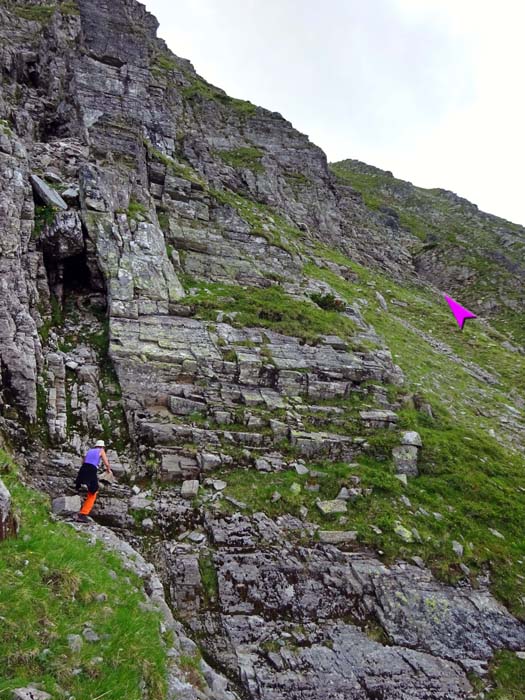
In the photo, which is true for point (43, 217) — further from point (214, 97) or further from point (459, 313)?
point (214, 97)

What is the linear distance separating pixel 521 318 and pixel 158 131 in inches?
1513

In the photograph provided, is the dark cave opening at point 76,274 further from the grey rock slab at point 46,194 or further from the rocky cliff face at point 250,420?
the grey rock slab at point 46,194

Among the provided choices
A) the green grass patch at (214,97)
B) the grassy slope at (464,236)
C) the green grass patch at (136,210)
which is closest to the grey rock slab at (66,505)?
the green grass patch at (136,210)

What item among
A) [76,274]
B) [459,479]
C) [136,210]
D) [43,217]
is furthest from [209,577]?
[136,210]

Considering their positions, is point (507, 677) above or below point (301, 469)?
below

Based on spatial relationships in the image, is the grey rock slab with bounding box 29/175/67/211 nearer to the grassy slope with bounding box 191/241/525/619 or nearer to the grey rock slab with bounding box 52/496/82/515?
the grassy slope with bounding box 191/241/525/619

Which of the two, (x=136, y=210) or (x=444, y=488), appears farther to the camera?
(x=136, y=210)

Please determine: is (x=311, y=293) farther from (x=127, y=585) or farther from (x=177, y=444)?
(x=127, y=585)

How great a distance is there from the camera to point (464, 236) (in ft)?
199

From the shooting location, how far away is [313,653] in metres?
8.48

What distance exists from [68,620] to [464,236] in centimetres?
6662

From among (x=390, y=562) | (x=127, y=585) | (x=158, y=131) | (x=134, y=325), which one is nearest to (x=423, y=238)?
(x=158, y=131)

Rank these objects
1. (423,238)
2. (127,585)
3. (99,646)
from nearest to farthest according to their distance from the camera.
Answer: (99,646) → (127,585) → (423,238)

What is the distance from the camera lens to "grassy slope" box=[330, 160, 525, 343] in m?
44.8
